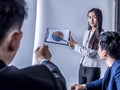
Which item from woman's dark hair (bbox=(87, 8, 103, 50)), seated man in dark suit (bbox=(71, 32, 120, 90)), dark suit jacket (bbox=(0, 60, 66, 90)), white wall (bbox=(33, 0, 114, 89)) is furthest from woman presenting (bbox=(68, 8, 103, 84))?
dark suit jacket (bbox=(0, 60, 66, 90))

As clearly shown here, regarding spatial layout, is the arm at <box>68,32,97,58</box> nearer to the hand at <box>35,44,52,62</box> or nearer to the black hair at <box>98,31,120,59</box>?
the black hair at <box>98,31,120,59</box>

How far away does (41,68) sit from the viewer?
0.68 m

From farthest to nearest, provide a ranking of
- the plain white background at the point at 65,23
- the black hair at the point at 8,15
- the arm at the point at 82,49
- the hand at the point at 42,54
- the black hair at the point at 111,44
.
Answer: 1. the plain white background at the point at 65,23
2. the arm at the point at 82,49
3. the black hair at the point at 111,44
4. the hand at the point at 42,54
5. the black hair at the point at 8,15

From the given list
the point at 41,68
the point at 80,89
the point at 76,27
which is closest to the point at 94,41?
the point at 76,27

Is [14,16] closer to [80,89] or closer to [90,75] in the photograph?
[80,89]

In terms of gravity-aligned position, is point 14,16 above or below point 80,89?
above

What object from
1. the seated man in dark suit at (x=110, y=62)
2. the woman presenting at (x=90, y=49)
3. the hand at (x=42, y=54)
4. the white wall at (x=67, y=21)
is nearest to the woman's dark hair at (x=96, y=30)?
the woman presenting at (x=90, y=49)

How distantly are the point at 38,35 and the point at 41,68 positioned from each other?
211 centimetres

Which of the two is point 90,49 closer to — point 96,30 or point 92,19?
point 96,30

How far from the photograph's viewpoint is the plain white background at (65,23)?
273 centimetres

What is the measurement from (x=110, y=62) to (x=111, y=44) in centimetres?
12

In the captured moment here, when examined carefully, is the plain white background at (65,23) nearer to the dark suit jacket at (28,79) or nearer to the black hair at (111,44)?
the black hair at (111,44)

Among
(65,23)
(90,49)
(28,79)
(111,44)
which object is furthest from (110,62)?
(28,79)

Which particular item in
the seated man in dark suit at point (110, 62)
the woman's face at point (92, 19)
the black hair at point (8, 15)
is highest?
the woman's face at point (92, 19)
